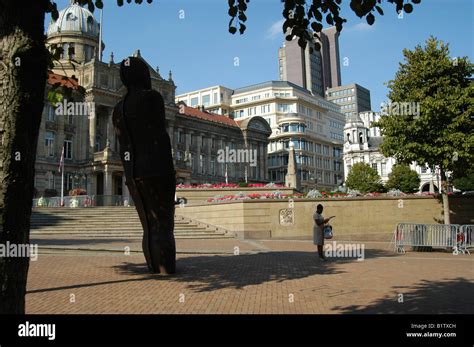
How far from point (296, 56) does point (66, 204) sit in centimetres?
15809

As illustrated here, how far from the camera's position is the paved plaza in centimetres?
700

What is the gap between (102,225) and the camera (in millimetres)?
25016

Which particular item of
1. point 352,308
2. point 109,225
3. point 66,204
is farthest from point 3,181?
point 66,204

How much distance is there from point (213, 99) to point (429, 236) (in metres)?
101

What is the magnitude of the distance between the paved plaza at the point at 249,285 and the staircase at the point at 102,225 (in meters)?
9.36

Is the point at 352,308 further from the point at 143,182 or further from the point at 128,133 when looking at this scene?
the point at 128,133

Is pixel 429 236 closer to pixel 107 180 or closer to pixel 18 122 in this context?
pixel 18 122

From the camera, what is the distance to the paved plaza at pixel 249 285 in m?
7.00

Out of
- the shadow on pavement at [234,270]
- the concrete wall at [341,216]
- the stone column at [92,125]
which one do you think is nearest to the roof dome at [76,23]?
the stone column at [92,125]

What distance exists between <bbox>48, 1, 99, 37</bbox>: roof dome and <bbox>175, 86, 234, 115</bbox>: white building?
47.0m

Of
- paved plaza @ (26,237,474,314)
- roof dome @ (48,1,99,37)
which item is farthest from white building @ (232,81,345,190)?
paved plaza @ (26,237,474,314)

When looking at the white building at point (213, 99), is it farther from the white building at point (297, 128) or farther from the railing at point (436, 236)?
the railing at point (436, 236)

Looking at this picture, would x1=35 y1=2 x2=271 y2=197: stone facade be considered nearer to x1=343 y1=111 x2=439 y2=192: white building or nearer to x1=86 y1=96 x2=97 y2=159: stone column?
x1=86 y1=96 x2=97 y2=159: stone column

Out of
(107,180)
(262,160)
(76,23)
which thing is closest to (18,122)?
(107,180)
